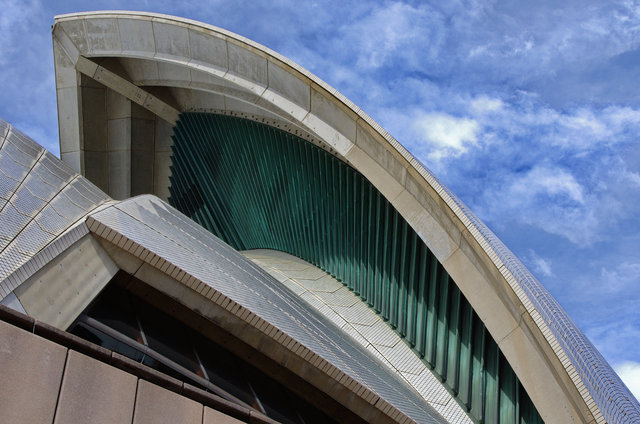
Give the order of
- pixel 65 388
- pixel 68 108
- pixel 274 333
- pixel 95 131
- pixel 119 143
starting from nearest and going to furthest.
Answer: pixel 65 388, pixel 274 333, pixel 68 108, pixel 95 131, pixel 119 143

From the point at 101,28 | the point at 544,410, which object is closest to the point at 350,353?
the point at 544,410

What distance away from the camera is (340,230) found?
49.1 feet

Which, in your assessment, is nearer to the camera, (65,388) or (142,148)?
(65,388)

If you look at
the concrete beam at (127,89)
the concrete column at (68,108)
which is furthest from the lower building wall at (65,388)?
the concrete column at (68,108)

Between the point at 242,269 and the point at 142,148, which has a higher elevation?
the point at 142,148

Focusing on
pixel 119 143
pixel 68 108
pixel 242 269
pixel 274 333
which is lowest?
pixel 274 333

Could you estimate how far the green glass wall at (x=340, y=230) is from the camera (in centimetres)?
1166

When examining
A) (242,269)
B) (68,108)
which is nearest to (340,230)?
(242,269)

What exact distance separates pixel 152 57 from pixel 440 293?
8163 millimetres

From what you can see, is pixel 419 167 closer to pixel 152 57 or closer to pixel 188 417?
pixel 188 417

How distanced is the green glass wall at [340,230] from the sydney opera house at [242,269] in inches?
1.8

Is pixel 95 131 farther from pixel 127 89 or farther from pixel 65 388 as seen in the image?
pixel 65 388

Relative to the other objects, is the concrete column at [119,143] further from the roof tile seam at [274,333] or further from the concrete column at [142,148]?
the roof tile seam at [274,333]

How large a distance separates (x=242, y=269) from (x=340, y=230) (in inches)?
225
